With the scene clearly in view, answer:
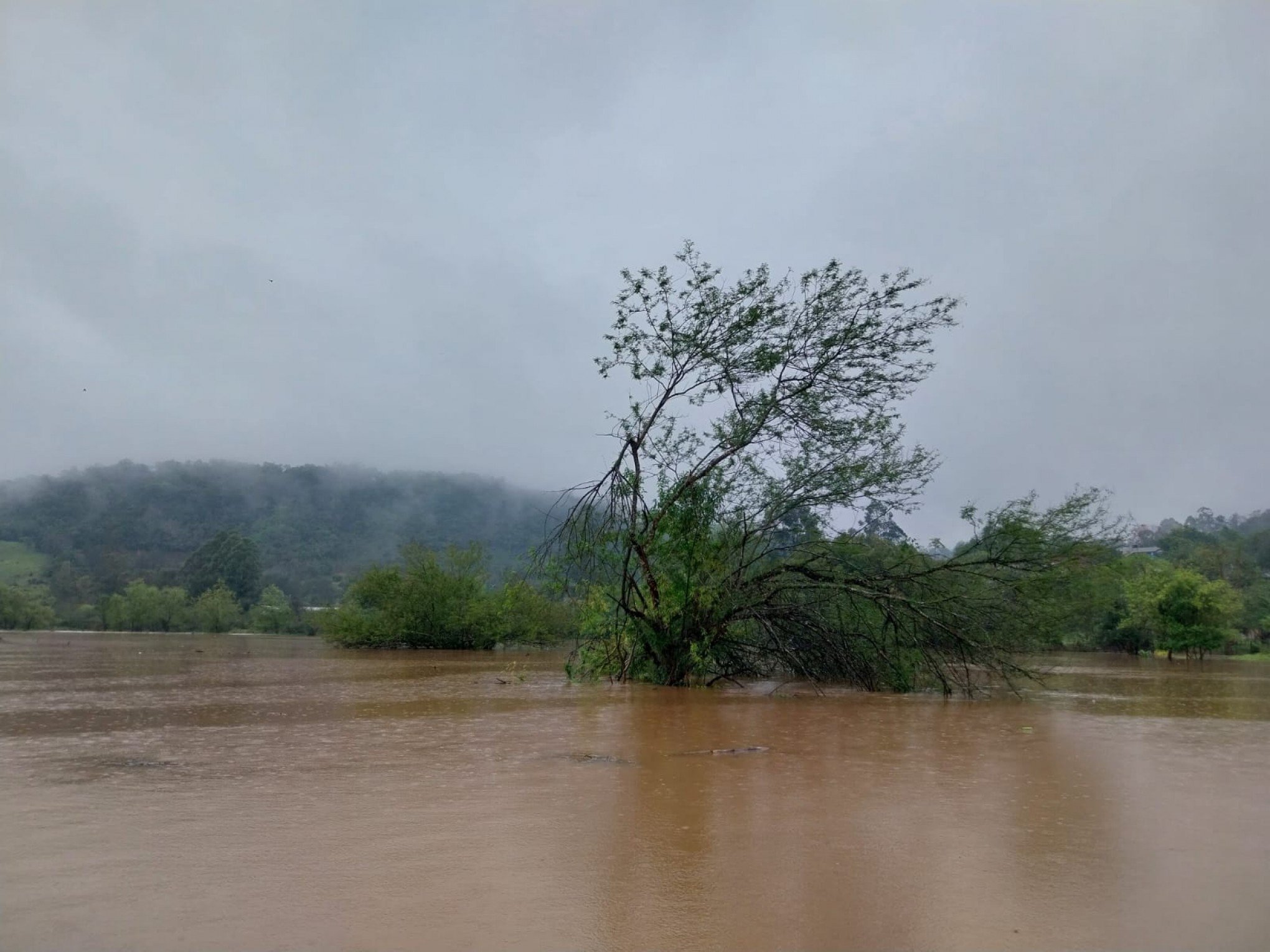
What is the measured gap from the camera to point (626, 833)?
16.5 feet

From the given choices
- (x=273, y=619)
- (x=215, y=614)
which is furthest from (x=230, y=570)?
(x=273, y=619)

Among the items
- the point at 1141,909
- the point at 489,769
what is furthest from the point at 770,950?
the point at 489,769

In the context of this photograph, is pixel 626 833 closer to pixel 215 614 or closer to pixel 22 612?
pixel 215 614

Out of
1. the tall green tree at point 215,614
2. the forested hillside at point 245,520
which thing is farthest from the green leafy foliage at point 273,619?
the forested hillside at point 245,520

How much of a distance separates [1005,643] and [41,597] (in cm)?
7590

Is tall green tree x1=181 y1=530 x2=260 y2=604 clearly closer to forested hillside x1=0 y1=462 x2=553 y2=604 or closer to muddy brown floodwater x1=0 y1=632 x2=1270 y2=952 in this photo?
forested hillside x1=0 y1=462 x2=553 y2=604

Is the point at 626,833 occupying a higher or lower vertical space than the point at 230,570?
lower

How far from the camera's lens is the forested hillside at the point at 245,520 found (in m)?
100

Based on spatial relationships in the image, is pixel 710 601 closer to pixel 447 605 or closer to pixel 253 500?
pixel 447 605

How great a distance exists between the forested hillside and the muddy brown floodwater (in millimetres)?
77194

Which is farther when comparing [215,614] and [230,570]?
[230,570]

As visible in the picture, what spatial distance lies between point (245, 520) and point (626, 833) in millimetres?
131541

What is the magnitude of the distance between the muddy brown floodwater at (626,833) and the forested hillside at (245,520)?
253 feet

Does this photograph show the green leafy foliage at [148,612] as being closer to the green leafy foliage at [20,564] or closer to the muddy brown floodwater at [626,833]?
the green leafy foliage at [20,564]
